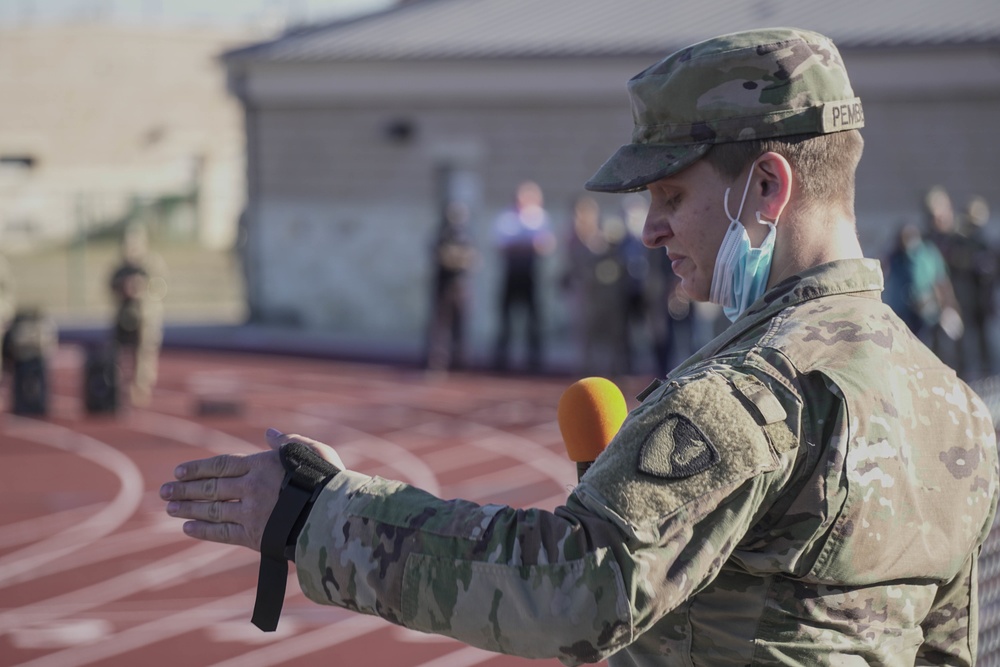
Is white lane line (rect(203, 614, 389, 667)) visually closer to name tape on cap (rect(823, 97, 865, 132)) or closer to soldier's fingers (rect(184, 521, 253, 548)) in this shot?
soldier's fingers (rect(184, 521, 253, 548))

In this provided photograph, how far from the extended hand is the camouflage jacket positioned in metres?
0.08

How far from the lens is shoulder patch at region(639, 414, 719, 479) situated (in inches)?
64.4

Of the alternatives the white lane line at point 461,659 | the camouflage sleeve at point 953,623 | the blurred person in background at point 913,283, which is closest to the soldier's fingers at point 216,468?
the camouflage sleeve at point 953,623

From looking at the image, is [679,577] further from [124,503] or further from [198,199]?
[198,199]

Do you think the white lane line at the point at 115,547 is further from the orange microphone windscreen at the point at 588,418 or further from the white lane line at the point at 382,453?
the orange microphone windscreen at the point at 588,418

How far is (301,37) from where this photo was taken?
22.0 metres

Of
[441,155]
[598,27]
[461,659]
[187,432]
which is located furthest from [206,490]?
[598,27]

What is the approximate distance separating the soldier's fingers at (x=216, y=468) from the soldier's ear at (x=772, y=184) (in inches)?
32.9

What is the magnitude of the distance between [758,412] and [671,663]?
439 millimetres

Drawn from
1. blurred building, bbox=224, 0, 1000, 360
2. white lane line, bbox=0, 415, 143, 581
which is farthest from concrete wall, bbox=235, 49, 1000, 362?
white lane line, bbox=0, 415, 143, 581

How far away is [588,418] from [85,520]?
7715mm

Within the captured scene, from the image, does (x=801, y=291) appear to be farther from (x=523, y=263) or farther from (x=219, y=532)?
(x=523, y=263)

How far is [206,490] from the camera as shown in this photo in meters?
1.85

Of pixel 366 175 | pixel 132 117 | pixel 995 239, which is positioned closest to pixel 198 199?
pixel 132 117
